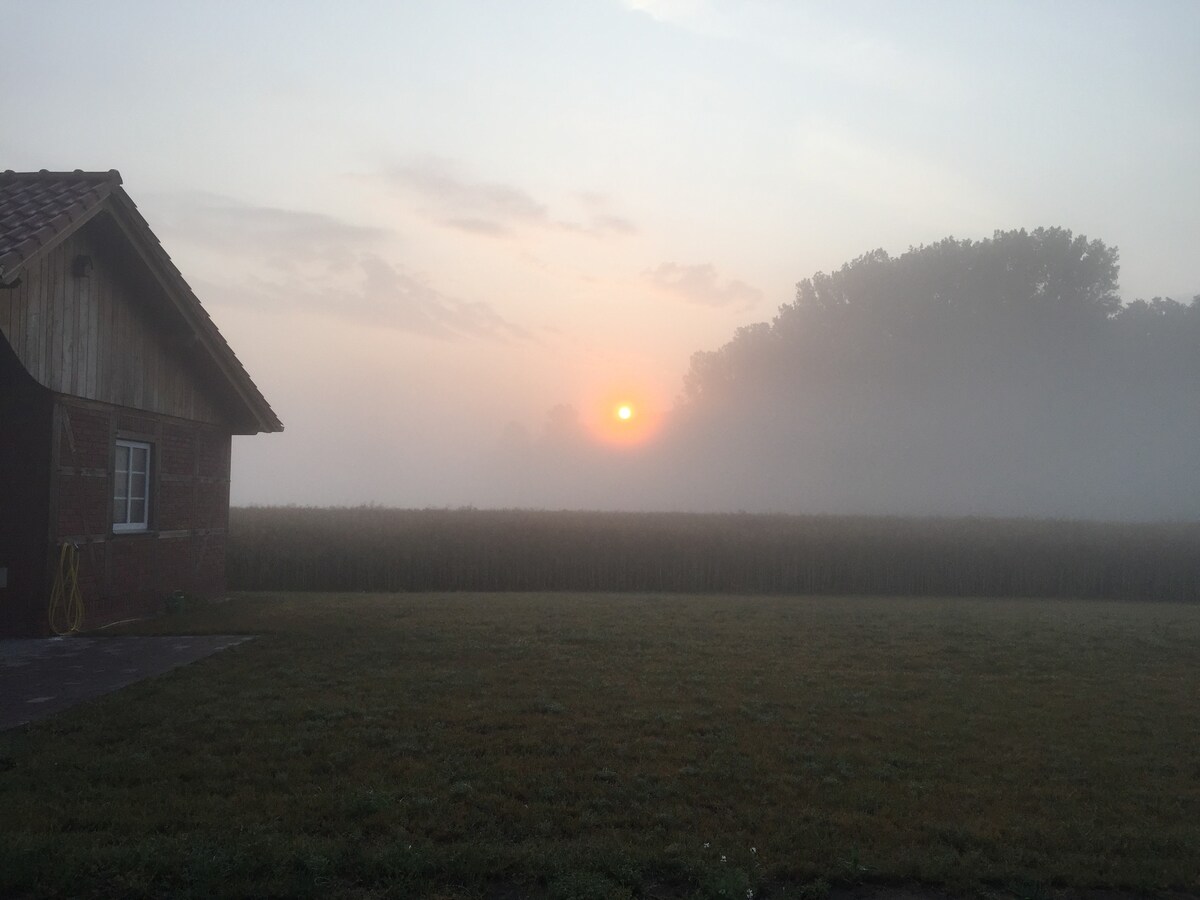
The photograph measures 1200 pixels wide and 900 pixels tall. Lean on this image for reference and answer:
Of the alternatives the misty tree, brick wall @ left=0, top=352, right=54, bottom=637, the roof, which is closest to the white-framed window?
brick wall @ left=0, top=352, right=54, bottom=637

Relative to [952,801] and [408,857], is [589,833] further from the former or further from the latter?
[952,801]

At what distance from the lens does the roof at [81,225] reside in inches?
404

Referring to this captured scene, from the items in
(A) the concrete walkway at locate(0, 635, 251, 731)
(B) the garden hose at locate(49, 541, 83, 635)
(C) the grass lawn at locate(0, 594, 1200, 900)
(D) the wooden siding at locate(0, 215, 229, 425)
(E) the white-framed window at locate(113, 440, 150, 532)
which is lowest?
(A) the concrete walkway at locate(0, 635, 251, 731)

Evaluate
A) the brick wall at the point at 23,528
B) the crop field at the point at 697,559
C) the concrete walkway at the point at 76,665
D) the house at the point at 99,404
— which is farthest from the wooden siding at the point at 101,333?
the crop field at the point at 697,559

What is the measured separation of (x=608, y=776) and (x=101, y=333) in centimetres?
1003

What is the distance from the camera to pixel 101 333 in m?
12.8

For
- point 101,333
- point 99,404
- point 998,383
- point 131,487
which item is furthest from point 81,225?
point 998,383

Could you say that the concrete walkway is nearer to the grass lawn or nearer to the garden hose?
the garden hose

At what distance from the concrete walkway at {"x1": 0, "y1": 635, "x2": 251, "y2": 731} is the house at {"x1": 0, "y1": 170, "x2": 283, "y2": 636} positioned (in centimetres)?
93

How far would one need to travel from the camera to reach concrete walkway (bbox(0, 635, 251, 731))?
8188 millimetres

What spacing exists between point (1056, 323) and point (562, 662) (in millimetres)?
60320

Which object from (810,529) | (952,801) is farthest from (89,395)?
(810,529)

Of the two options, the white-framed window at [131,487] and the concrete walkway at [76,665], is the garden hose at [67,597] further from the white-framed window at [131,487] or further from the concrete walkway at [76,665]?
the white-framed window at [131,487]

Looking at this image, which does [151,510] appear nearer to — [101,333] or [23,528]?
[23,528]
